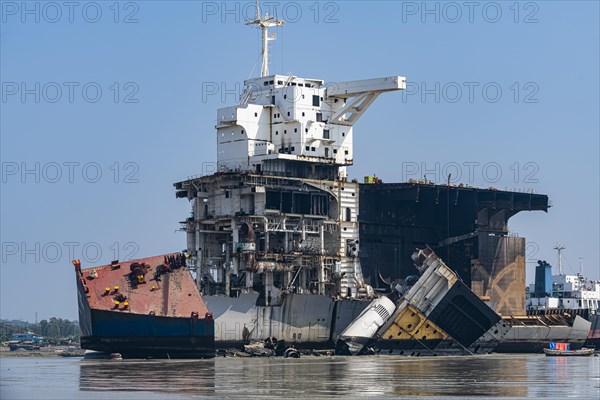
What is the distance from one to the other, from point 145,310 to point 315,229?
16.6m

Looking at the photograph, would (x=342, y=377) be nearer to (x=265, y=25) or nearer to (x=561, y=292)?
(x=265, y=25)

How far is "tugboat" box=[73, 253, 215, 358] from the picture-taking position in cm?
7481

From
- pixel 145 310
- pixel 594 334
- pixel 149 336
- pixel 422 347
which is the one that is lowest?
pixel 422 347

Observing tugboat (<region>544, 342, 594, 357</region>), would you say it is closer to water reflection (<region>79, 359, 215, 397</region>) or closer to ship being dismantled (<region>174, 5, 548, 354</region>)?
ship being dismantled (<region>174, 5, 548, 354</region>)

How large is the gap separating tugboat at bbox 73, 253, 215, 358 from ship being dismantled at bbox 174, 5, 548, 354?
5776 mm

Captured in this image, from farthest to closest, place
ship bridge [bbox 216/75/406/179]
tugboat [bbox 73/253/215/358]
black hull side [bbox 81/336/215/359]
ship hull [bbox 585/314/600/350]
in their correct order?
ship hull [bbox 585/314/600/350] < ship bridge [bbox 216/75/406/179] < black hull side [bbox 81/336/215/359] < tugboat [bbox 73/253/215/358]

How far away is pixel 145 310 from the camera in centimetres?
7544

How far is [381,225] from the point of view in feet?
307

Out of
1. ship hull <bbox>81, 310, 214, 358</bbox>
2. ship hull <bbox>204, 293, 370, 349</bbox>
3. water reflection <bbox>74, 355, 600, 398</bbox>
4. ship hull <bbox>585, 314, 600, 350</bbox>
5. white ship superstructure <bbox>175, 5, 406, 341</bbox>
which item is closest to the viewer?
water reflection <bbox>74, 355, 600, 398</bbox>

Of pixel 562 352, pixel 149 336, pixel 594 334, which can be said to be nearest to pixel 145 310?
pixel 149 336

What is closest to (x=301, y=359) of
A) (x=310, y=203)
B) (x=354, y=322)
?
(x=354, y=322)

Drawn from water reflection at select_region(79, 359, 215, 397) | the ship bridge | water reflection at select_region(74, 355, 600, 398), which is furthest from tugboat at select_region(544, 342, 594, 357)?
water reflection at select_region(79, 359, 215, 397)

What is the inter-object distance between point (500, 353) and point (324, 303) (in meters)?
15.2

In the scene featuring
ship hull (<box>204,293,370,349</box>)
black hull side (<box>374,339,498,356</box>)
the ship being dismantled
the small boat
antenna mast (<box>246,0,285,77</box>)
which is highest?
antenna mast (<box>246,0,285,77</box>)
